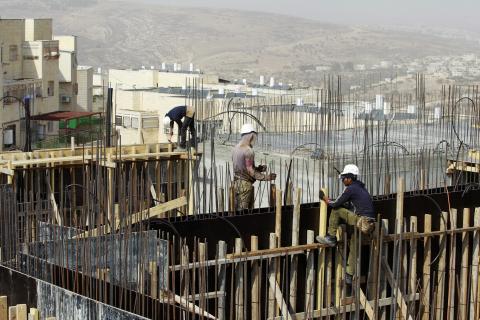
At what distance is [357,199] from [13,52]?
35.1 metres

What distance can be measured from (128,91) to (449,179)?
89.4 feet

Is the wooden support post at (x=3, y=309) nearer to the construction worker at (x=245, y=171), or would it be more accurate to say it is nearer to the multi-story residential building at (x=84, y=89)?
the construction worker at (x=245, y=171)

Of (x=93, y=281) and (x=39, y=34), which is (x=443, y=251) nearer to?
(x=93, y=281)

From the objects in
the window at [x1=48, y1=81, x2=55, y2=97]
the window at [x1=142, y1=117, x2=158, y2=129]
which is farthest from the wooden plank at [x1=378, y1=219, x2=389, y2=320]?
the window at [x1=48, y1=81, x2=55, y2=97]

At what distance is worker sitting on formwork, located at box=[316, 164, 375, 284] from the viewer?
10.0 metres

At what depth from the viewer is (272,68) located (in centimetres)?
12925

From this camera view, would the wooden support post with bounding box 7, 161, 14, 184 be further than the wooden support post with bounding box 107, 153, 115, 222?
Yes

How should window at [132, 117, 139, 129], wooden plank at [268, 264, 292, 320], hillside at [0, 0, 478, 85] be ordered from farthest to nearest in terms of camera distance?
hillside at [0, 0, 478, 85] < window at [132, 117, 139, 129] < wooden plank at [268, 264, 292, 320]

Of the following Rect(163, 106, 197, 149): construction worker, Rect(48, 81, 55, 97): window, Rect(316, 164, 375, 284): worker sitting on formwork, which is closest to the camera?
Rect(316, 164, 375, 284): worker sitting on formwork

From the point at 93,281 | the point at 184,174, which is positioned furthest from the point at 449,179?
the point at 93,281

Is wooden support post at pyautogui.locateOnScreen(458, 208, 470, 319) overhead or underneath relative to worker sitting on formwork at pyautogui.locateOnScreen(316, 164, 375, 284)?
underneath

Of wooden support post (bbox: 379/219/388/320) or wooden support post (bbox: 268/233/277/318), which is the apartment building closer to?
wooden support post (bbox: 379/219/388/320)

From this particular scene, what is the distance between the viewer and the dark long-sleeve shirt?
1005 cm

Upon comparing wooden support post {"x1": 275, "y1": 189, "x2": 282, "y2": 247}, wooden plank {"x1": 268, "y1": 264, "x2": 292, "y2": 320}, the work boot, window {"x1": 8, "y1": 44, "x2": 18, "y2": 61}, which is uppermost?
window {"x1": 8, "y1": 44, "x2": 18, "y2": 61}
